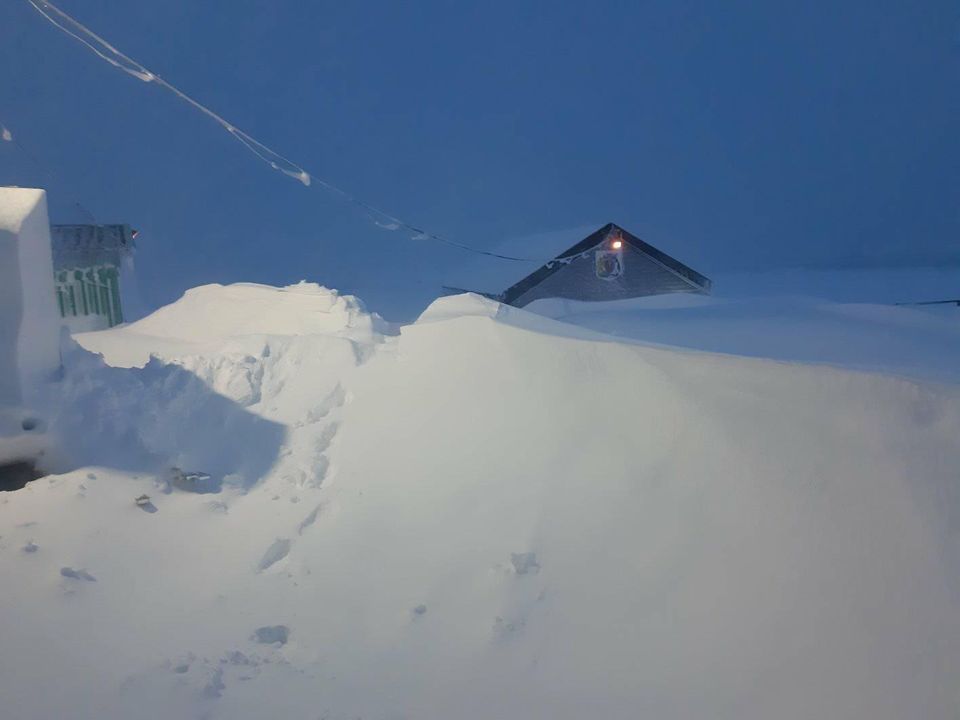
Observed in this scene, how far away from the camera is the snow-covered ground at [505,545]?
3189mm

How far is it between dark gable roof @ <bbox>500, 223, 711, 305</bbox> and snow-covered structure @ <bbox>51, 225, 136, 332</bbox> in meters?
7.86

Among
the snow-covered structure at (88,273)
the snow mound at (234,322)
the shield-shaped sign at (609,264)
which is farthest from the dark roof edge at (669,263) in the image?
the snow-covered structure at (88,273)

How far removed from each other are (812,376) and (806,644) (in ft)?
5.36

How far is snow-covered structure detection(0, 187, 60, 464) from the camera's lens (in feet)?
18.6

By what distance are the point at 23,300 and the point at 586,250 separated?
38.7 ft

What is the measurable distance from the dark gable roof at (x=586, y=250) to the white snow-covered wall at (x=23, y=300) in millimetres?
10459

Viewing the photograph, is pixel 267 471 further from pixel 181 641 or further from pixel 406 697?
pixel 406 697

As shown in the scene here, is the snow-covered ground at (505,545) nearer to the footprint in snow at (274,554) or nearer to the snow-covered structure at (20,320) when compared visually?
the footprint in snow at (274,554)

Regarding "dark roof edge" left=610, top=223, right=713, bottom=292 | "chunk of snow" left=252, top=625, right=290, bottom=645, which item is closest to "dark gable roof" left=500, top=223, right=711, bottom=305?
"dark roof edge" left=610, top=223, right=713, bottom=292

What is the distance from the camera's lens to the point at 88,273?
13.7 meters

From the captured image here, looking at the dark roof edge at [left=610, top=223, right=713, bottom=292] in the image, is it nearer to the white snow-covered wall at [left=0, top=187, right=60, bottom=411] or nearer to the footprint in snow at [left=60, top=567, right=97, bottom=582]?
the white snow-covered wall at [left=0, top=187, right=60, bottom=411]

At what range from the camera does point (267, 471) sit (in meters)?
5.78

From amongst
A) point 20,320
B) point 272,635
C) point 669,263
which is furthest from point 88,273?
point 272,635

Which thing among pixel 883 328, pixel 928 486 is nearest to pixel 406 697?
pixel 928 486
